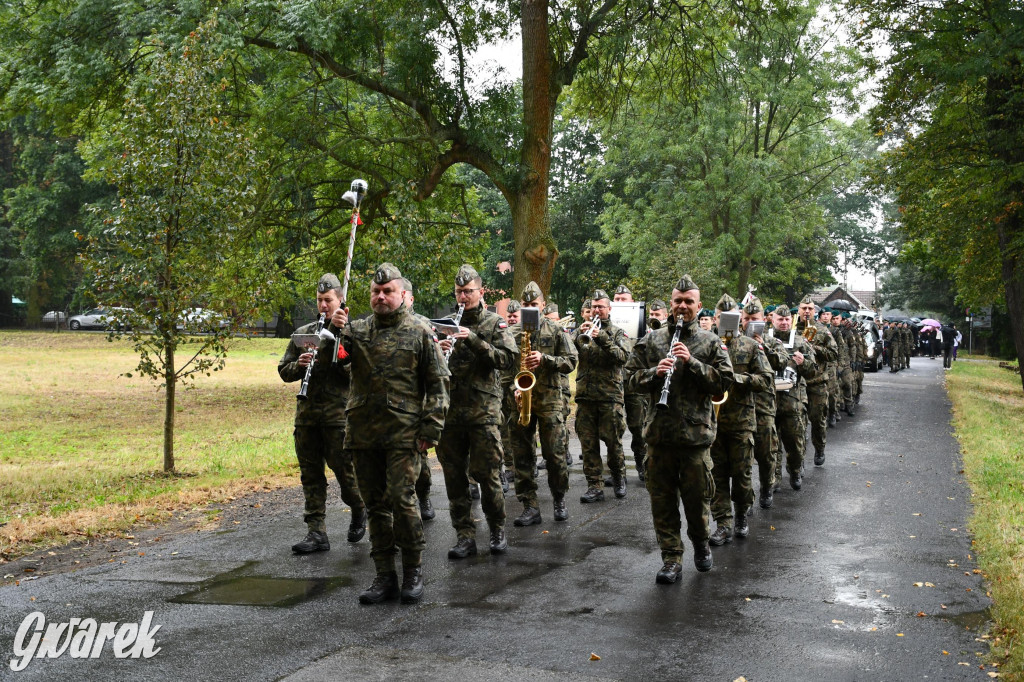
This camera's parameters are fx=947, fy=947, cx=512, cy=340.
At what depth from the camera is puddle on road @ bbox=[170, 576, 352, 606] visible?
22.5 ft

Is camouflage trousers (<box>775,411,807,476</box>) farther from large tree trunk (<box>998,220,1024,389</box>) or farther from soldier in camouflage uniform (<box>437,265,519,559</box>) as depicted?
large tree trunk (<box>998,220,1024,389</box>)

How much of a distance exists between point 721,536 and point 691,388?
6.53 ft

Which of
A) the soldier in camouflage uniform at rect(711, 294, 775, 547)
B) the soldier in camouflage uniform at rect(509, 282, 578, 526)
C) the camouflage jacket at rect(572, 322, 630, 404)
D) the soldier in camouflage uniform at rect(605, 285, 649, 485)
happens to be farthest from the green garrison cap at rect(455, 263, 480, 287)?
the soldier in camouflage uniform at rect(605, 285, 649, 485)

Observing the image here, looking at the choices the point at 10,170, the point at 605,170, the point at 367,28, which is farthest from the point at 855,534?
the point at 10,170

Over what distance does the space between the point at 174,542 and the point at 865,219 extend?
90.5 m

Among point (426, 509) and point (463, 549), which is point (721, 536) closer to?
point (463, 549)

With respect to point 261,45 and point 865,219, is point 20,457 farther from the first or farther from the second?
point 865,219

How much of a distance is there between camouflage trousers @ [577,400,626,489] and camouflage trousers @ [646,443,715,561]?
136 inches

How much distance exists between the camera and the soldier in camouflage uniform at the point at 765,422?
1040 cm

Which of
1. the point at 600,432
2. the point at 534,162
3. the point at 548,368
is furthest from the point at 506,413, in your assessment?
the point at 534,162

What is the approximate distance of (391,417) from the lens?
702 centimetres

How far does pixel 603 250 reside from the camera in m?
42.3

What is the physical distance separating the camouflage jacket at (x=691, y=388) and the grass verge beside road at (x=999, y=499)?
2463mm

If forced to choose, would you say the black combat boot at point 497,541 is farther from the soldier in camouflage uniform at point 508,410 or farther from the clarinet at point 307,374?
the clarinet at point 307,374
